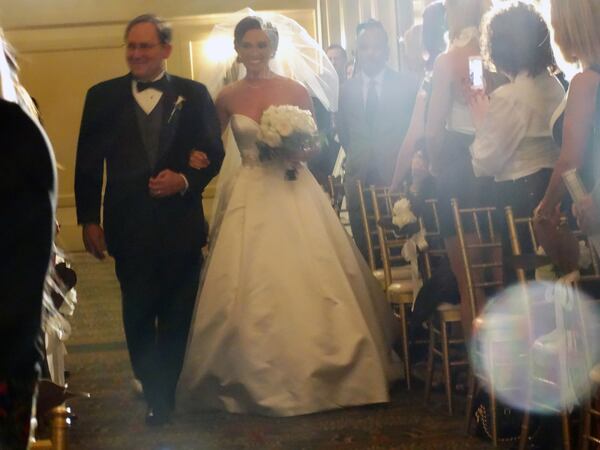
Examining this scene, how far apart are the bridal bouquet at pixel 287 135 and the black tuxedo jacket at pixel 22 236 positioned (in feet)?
15.1

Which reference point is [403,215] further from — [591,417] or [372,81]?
[372,81]

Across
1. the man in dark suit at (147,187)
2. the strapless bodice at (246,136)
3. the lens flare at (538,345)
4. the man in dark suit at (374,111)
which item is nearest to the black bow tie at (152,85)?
the man in dark suit at (147,187)

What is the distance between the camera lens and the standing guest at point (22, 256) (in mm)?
1453

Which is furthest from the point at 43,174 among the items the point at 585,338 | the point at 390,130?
the point at 390,130

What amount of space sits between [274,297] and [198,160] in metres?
0.83

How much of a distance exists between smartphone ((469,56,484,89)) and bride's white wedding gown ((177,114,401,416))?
125 centimetres

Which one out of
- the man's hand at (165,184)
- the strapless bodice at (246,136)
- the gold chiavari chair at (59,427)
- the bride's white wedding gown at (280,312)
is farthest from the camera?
the strapless bodice at (246,136)

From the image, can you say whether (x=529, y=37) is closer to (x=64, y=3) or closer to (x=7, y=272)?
(x=7, y=272)

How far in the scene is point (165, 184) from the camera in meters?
5.43

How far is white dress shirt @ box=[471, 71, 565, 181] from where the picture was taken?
4.70 metres

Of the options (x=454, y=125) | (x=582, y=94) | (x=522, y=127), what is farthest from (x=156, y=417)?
(x=582, y=94)

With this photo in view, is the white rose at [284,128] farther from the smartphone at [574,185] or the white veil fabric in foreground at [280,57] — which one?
the smartphone at [574,185]

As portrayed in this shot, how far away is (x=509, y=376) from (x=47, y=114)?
11.0 meters

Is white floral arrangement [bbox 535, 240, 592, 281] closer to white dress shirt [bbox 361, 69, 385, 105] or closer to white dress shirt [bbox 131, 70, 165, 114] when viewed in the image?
white dress shirt [bbox 131, 70, 165, 114]
